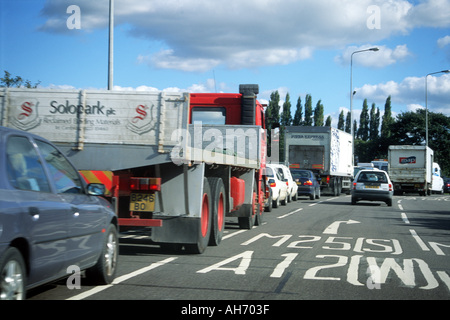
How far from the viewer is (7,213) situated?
4.51 metres

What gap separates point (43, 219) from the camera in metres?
5.17

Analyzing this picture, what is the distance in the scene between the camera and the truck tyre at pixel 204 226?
963cm

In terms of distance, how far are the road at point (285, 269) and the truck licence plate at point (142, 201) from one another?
0.77 m

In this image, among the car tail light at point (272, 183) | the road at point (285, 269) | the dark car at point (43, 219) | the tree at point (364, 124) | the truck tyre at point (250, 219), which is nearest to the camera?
the dark car at point (43, 219)

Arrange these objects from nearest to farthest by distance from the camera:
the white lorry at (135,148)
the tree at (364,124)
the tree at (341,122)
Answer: the white lorry at (135,148), the tree at (364,124), the tree at (341,122)

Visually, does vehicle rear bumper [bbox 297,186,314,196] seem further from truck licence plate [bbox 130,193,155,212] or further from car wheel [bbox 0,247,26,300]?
car wheel [bbox 0,247,26,300]

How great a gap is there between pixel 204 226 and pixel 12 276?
18.3 ft

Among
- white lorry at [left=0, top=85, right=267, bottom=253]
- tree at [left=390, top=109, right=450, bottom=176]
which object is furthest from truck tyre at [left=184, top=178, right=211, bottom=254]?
tree at [left=390, top=109, right=450, bottom=176]

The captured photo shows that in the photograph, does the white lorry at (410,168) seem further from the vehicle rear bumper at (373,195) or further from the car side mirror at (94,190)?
the car side mirror at (94,190)

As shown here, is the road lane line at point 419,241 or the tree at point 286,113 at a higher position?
the tree at point 286,113

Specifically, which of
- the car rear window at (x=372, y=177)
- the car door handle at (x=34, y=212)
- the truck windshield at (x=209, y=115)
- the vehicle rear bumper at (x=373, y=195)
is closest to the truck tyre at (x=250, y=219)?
the truck windshield at (x=209, y=115)
